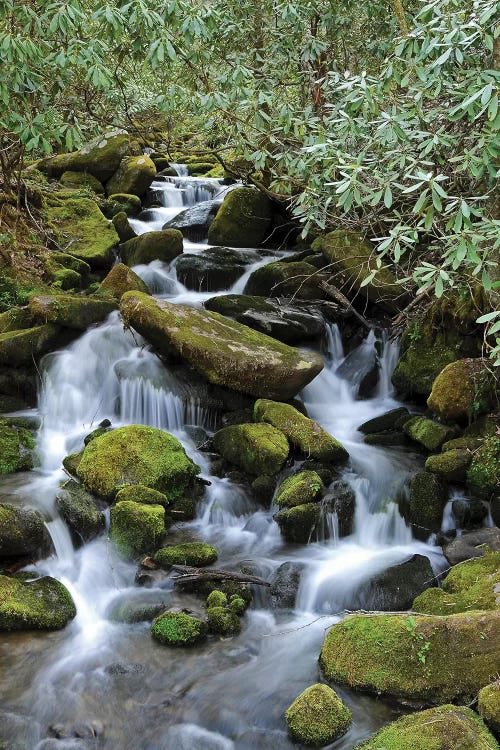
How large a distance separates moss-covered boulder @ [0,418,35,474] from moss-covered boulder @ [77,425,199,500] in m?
0.83

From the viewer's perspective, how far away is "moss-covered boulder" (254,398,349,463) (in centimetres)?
779

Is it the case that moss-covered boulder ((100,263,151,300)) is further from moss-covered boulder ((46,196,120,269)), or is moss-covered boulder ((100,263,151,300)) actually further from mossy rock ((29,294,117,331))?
moss-covered boulder ((46,196,120,269))

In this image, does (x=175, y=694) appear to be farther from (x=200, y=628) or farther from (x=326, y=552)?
(x=326, y=552)

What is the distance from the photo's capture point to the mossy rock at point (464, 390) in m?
7.51

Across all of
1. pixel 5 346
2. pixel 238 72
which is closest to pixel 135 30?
pixel 238 72

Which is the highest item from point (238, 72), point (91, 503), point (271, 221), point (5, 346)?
point (238, 72)

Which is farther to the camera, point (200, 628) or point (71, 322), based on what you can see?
point (71, 322)

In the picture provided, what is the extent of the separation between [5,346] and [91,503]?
Answer: 3.29 m

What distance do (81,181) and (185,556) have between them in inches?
473

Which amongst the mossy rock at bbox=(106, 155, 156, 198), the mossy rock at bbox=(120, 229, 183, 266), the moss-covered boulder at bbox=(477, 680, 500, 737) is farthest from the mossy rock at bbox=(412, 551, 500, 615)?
the mossy rock at bbox=(106, 155, 156, 198)

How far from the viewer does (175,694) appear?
4770 millimetres

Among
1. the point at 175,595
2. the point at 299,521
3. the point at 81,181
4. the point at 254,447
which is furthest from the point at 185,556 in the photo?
the point at 81,181

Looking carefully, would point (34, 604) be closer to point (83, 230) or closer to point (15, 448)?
point (15, 448)

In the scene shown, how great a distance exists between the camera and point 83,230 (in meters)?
12.9
